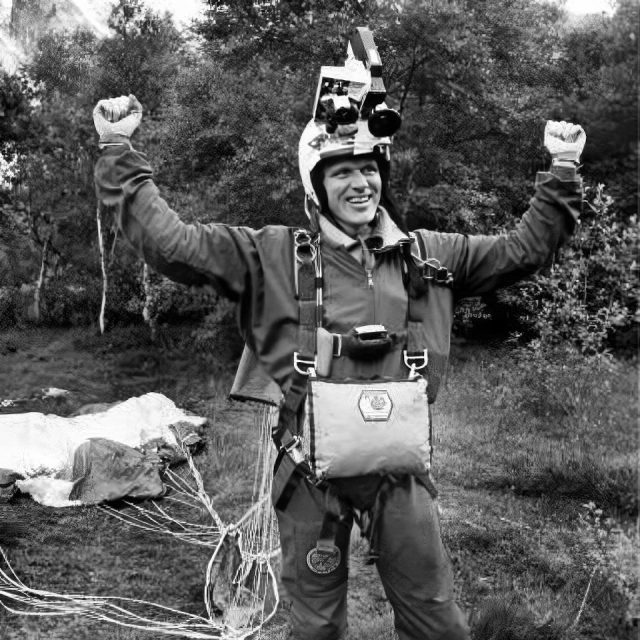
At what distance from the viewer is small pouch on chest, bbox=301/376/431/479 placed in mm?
2135

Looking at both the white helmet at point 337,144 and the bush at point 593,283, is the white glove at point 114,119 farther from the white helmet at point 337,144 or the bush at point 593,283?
the bush at point 593,283

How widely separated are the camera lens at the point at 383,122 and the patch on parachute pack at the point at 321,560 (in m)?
1.35

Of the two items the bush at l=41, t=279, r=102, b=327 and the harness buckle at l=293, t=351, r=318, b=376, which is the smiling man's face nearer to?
the harness buckle at l=293, t=351, r=318, b=376

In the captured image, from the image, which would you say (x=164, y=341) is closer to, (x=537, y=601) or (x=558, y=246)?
(x=537, y=601)

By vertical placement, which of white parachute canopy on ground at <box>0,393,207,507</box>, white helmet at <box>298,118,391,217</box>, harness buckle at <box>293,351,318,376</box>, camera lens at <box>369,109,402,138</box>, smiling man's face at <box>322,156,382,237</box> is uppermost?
camera lens at <box>369,109,402,138</box>

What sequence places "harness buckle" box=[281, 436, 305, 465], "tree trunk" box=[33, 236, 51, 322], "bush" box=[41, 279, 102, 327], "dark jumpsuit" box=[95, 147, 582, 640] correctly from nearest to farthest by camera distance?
"dark jumpsuit" box=[95, 147, 582, 640]
"harness buckle" box=[281, 436, 305, 465]
"tree trunk" box=[33, 236, 51, 322]
"bush" box=[41, 279, 102, 327]

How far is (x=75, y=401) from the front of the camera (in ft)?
34.1

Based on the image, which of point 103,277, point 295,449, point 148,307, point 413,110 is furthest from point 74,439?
point 103,277

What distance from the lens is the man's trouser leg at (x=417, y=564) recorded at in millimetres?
2246

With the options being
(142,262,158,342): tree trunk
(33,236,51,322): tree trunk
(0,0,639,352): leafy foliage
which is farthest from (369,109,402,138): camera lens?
(33,236,51,322): tree trunk

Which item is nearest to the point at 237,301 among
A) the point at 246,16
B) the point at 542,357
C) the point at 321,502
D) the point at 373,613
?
the point at 321,502

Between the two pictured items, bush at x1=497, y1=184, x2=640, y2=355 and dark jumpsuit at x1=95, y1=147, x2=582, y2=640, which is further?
bush at x1=497, y1=184, x2=640, y2=355

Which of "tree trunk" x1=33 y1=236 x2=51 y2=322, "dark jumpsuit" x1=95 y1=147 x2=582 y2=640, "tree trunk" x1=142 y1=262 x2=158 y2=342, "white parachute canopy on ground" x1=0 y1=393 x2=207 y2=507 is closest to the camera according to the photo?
"dark jumpsuit" x1=95 y1=147 x2=582 y2=640

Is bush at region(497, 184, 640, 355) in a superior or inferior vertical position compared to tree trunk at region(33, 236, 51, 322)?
superior
